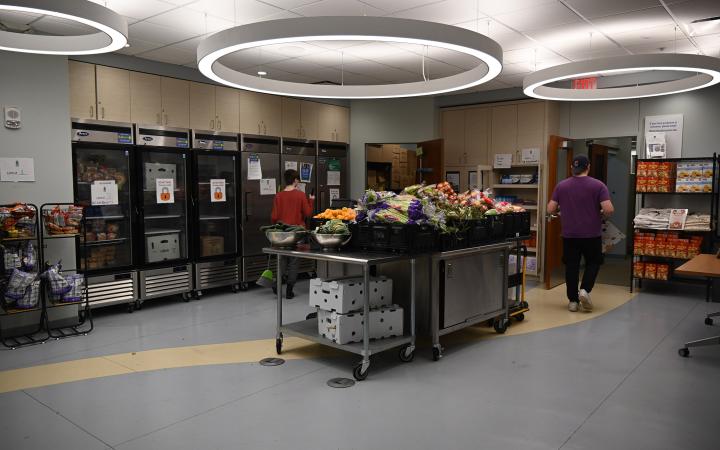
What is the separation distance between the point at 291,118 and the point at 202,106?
153 cm

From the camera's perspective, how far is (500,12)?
192 inches

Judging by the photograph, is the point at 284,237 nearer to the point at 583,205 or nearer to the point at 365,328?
the point at 365,328

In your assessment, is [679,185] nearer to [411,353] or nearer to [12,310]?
[411,353]

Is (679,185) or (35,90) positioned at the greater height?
(35,90)

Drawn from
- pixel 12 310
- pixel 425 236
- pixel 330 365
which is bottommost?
pixel 330 365

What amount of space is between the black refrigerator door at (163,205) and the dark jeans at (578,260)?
474cm

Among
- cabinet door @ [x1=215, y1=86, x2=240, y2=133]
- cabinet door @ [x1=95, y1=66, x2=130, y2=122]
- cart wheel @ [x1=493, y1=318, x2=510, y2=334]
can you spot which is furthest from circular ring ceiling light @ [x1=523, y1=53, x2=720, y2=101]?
cabinet door @ [x1=95, y1=66, x2=130, y2=122]

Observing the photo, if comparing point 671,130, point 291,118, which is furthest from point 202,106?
point 671,130

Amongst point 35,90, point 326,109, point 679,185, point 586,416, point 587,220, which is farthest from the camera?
point 326,109

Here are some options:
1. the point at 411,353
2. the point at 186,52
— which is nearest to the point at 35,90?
the point at 186,52

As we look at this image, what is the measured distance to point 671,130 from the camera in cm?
724

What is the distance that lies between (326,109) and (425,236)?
199 inches

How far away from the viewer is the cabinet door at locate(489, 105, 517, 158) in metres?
8.32

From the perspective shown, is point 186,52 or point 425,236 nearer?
point 425,236
